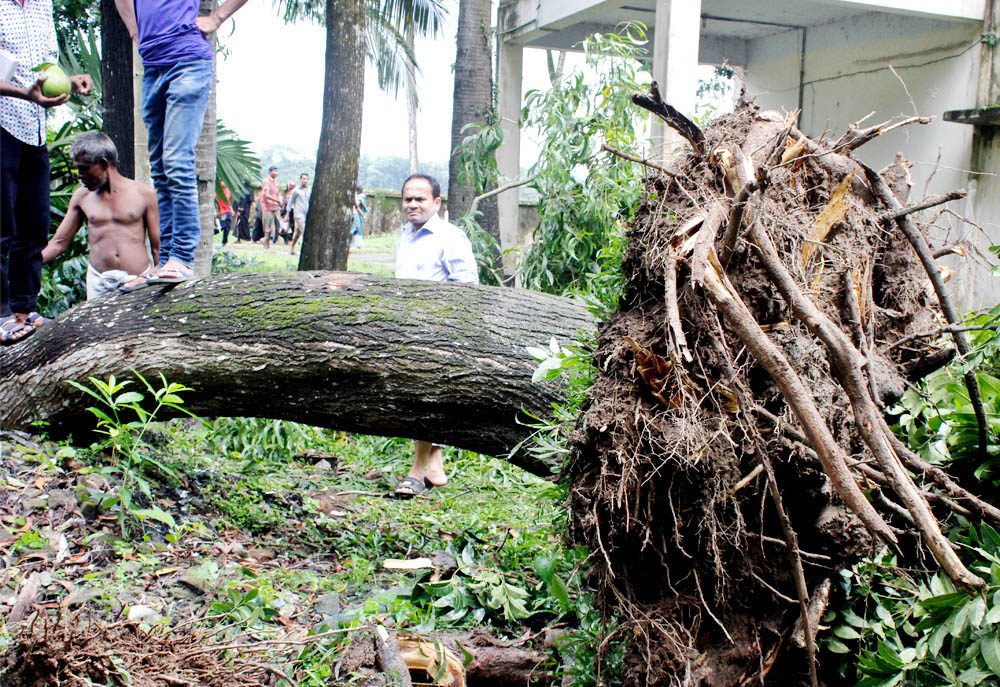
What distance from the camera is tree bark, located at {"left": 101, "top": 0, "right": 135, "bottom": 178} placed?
26.3 ft

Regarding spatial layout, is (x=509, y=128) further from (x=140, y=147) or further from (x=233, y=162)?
(x=140, y=147)

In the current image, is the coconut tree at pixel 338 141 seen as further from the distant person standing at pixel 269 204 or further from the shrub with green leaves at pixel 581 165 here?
the distant person standing at pixel 269 204

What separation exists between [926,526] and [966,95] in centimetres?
768

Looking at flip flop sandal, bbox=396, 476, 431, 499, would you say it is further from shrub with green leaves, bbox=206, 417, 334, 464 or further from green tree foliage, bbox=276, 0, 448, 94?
green tree foliage, bbox=276, 0, 448, 94

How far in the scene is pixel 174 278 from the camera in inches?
198

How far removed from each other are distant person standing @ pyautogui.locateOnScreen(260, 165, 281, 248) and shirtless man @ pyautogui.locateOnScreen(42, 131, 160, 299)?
52.2ft

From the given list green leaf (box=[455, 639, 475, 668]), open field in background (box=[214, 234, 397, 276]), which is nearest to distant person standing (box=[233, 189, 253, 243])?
open field in background (box=[214, 234, 397, 276])

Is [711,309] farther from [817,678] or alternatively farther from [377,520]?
[377,520]

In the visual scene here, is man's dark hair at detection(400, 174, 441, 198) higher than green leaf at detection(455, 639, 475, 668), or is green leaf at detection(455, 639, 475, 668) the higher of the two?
man's dark hair at detection(400, 174, 441, 198)

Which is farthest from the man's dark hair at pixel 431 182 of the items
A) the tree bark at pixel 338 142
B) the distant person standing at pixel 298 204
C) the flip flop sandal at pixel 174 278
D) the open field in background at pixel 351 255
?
the distant person standing at pixel 298 204

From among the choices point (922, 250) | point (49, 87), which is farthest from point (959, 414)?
point (49, 87)

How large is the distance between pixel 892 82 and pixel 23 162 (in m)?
8.37

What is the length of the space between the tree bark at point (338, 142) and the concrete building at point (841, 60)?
5.94 feet

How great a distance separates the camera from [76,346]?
4863 mm
